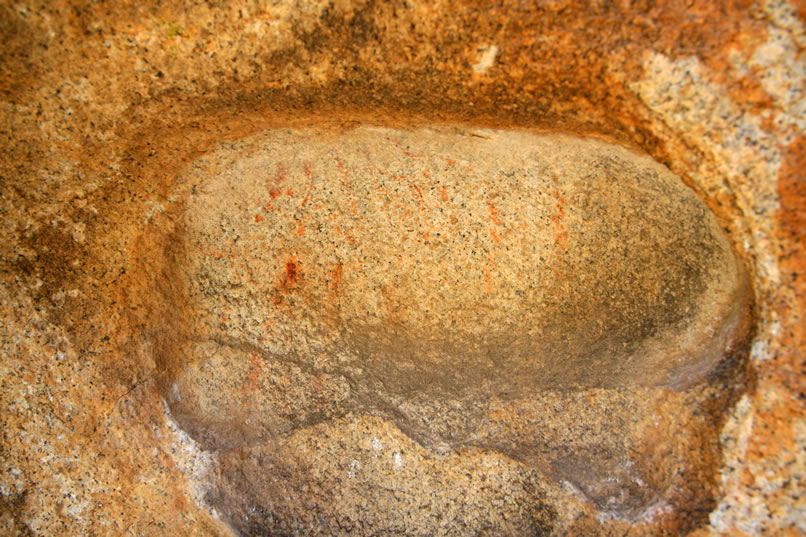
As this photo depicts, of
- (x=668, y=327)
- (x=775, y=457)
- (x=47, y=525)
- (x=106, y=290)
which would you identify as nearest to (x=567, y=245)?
(x=668, y=327)

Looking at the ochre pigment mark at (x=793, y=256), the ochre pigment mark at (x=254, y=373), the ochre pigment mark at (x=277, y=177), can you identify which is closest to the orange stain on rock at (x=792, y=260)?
the ochre pigment mark at (x=793, y=256)

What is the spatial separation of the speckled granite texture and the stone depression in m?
0.01

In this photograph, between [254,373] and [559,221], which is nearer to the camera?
[559,221]

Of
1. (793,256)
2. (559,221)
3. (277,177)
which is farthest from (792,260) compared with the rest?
(277,177)

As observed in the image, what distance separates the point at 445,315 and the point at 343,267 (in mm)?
353

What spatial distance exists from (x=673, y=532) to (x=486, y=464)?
53cm

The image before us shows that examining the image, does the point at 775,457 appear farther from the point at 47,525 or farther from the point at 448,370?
the point at 47,525

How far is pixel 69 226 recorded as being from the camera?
1411mm

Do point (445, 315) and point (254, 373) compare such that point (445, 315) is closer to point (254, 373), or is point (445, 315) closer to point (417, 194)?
point (417, 194)

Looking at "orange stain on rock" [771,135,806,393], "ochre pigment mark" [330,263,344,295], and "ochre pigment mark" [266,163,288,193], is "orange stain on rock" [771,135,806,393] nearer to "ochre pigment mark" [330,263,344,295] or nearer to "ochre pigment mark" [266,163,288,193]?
"ochre pigment mark" [330,263,344,295]

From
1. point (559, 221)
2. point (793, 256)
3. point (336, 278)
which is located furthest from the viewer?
point (336, 278)

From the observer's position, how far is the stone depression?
1476 mm

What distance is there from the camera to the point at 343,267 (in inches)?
62.4

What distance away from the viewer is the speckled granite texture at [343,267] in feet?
3.80
